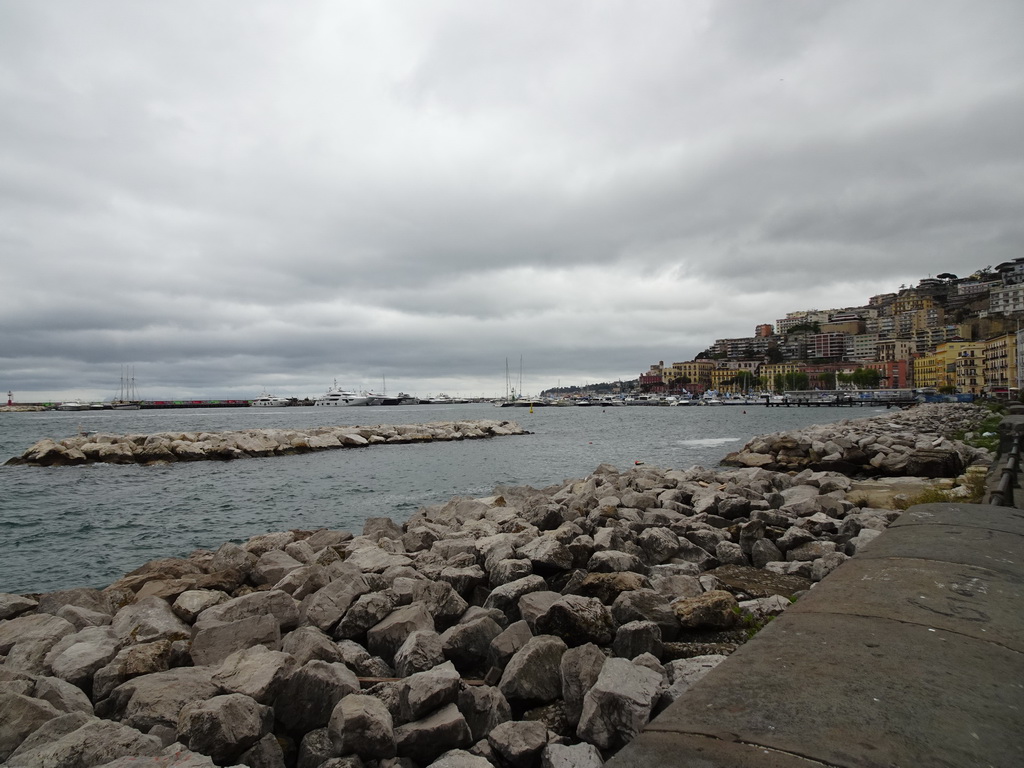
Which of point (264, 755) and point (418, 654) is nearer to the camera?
point (264, 755)

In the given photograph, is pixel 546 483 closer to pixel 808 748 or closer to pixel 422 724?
pixel 422 724

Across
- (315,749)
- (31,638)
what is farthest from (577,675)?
(31,638)

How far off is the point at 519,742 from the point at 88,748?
243 cm

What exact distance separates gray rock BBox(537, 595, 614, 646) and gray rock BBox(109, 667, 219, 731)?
2.55m

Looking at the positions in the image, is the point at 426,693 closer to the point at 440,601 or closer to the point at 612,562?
the point at 440,601

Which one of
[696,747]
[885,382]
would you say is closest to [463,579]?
[696,747]

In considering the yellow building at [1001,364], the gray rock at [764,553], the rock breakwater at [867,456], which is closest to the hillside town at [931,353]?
the yellow building at [1001,364]

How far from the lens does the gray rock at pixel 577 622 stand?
5066mm

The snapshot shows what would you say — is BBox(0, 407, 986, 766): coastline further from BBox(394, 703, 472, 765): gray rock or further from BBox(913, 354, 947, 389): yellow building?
BBox(913, 354, 947, 389): yellow building

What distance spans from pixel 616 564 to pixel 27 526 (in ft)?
51.4

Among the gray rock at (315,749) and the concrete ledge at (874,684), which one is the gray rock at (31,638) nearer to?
the gray rock at (315,749)

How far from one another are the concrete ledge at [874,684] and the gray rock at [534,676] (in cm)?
187

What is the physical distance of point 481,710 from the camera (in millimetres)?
4051

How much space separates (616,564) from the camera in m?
6.73
